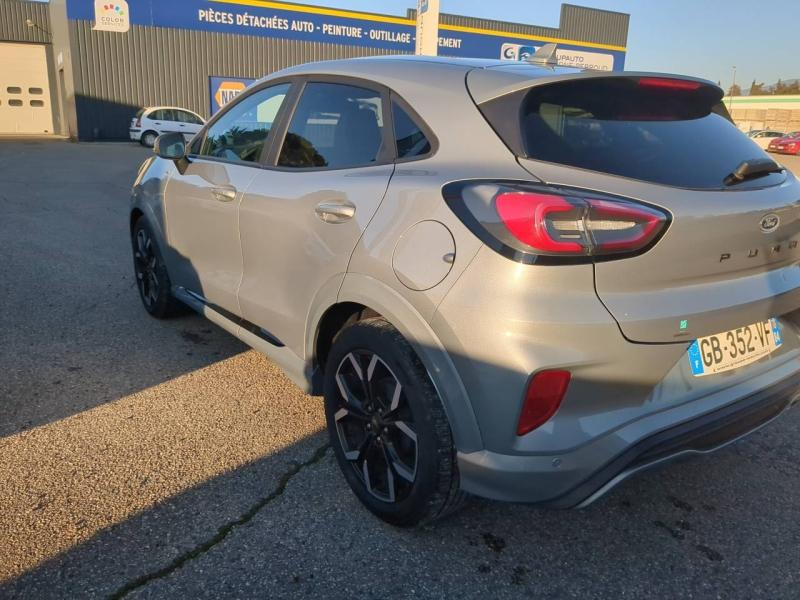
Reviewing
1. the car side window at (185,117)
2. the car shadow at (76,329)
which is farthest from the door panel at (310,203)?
the car side window at (185,117)

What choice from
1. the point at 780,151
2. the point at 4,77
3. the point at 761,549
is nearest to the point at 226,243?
the point at 761,549

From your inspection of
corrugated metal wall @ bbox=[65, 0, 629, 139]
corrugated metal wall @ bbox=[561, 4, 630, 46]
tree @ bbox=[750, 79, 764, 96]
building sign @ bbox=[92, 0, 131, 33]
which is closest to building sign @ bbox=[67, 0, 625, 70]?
building sign @ bbox=[92, 0, 131, 33]

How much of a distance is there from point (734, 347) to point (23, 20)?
35.0 metres

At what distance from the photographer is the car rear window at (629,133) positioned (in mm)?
2076

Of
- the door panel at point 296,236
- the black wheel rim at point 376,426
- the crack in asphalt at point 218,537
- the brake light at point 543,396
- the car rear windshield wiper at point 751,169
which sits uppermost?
the car rear windshield wiper at point 751,169

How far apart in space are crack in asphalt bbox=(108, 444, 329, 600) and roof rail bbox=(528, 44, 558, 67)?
197 centimetres

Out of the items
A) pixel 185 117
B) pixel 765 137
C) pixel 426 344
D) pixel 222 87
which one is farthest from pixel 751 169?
pixel 765 137

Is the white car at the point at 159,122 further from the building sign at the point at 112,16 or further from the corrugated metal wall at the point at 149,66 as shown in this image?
the building sign at the point at 112,16

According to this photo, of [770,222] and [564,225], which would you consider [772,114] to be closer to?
[770,222]

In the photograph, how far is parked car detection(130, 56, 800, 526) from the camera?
1.89m

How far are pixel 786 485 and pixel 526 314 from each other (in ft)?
5.78

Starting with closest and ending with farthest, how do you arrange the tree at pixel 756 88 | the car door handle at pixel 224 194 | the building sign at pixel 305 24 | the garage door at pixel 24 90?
the car door handle at pixel 224 194, the building sign at pixel 305 24, the garage door at pixel 24 90, the tree at pixel 756 88

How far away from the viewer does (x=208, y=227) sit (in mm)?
3529

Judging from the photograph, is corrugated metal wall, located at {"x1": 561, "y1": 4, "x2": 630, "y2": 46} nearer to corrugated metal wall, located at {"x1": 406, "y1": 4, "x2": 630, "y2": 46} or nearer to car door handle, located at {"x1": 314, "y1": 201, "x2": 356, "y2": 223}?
corrugated metal wall, located at {"x1": 406, "y1": 4, "x2": 630, "y2": 46}
